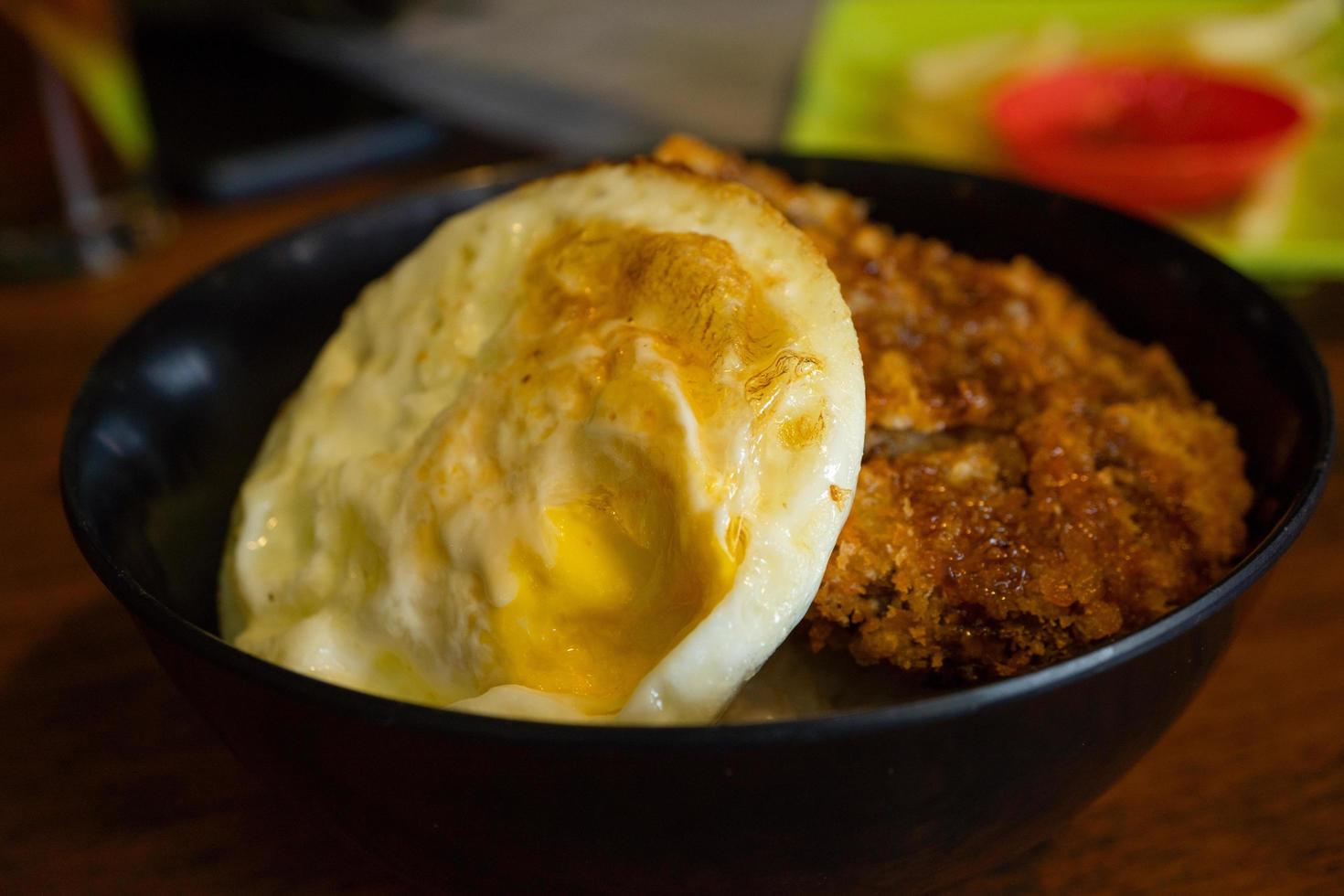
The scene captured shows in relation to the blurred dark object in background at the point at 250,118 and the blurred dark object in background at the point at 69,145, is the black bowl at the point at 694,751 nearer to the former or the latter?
the blurred dark object in background at the point at 69,145

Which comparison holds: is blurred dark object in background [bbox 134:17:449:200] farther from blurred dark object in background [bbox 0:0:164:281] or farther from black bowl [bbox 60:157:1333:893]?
black bowl [bbox 60:157:1333:893]

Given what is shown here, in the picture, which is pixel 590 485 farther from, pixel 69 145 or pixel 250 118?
pixel 250 118

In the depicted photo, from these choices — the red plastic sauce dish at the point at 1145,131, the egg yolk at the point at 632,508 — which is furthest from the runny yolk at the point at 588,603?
the red plastic sauce dish at the point at 1145,131

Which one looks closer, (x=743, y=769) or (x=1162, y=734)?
(x=743, y=769)

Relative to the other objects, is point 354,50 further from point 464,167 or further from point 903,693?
point 903,693

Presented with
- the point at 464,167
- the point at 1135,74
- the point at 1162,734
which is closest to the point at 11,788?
the point at 1162,734

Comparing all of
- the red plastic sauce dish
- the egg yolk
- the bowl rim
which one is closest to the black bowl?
the bowl rim
